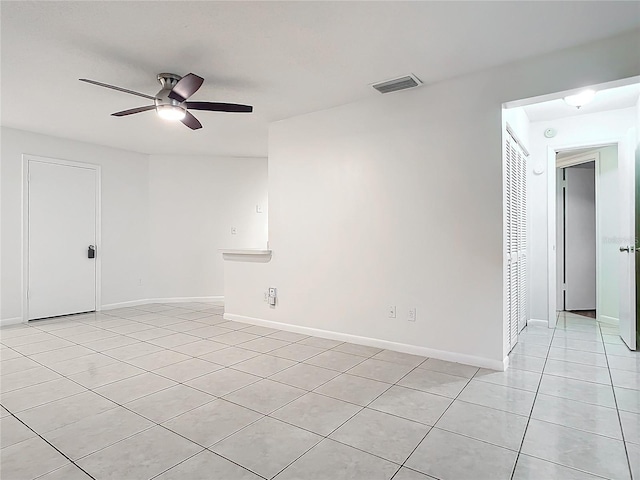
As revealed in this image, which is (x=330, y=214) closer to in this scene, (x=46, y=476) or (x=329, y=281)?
(x=329, y=281)

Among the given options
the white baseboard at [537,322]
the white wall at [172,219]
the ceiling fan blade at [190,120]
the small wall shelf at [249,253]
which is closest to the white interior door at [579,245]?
the white baseboard at [537,322]

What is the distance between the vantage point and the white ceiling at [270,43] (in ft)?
7.26

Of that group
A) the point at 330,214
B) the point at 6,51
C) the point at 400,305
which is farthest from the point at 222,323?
the point at 6,51

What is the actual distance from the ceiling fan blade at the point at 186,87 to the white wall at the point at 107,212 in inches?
125

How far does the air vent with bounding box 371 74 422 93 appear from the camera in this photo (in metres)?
3.16

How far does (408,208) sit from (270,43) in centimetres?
178

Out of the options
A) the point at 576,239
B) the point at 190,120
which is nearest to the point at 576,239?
the point at 576,239

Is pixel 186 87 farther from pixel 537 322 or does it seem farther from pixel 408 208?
pixel 537 322

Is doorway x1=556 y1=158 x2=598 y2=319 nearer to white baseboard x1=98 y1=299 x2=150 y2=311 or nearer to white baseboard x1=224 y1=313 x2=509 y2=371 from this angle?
white baseboard x1=224 y1=313 x2=509 y2=371

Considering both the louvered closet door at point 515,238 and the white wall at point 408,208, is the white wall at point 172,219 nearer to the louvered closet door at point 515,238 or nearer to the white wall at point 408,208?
the white wall at point 408,208

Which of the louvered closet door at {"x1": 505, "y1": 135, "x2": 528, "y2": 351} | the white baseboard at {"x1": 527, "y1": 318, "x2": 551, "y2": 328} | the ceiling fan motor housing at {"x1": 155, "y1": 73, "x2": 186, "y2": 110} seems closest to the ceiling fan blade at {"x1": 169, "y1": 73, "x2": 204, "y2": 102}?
the ceiling fan motor housing at {"x1": 155, "y1": 73, "x2": 186, "y2": 110}

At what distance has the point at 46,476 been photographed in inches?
65.8

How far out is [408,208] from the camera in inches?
135

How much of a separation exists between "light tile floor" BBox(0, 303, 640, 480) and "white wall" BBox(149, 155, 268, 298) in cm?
260
